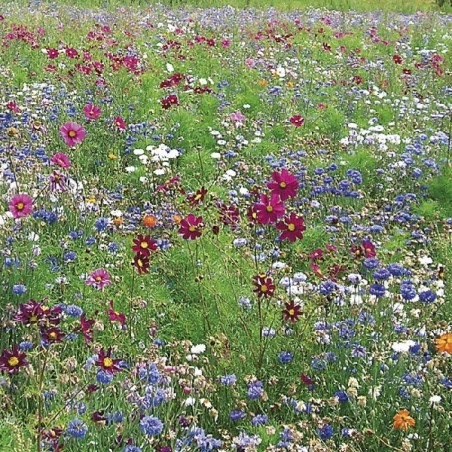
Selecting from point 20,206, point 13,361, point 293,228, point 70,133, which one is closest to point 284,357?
point 293,228

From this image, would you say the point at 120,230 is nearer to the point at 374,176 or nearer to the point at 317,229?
the point at 317,229

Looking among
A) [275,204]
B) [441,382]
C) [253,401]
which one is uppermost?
[275,204]

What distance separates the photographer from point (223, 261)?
3.29 metres

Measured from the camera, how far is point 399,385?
2432mm

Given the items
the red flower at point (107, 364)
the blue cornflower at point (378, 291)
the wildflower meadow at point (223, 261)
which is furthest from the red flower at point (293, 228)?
the red flower at point (107, 364)

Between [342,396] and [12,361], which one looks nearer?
[12,361]

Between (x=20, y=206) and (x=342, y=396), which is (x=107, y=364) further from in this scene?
(x=20, y=206)

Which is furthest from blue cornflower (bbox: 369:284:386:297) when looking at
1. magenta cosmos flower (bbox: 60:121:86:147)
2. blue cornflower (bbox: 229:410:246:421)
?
magenta cosmos flower (bbox: 60:121:86:147)

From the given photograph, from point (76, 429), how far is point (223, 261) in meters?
1.52

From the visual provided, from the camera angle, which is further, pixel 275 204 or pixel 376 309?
pixel 376 309

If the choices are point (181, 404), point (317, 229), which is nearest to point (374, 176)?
point (317, 229)

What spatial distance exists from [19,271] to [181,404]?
45.8 inches

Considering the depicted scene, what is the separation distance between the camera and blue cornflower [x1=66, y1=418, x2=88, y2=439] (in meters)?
1.87

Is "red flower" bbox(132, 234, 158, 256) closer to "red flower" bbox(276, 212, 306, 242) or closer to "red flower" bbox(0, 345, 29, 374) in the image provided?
"red flower" bbox(276, 212, 306, 242)
